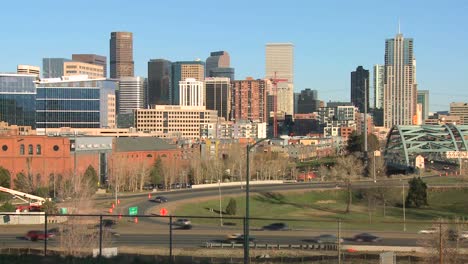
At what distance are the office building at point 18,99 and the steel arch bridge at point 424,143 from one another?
262 feet

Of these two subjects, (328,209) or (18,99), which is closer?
(328,209)

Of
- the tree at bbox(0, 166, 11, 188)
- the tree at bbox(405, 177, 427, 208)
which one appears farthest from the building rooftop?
the tree at bbox(405, 177, 427, 208)

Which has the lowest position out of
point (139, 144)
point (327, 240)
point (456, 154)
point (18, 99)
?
point (327, 240)

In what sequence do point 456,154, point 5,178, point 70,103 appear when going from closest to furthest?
point 5,178 → point 456,154 → point 70,103

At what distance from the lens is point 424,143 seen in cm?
13225

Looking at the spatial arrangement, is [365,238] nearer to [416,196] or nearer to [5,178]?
[416,196]

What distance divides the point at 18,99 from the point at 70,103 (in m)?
11.5

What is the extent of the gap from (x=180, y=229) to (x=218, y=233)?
3.64 m

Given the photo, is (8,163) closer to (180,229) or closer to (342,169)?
(180,229)

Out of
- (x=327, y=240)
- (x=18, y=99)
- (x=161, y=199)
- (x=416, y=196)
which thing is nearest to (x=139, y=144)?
(x=161, y=199)

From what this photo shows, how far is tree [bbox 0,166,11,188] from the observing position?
7369 cm

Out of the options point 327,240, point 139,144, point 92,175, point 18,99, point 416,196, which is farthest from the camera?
point 18,99

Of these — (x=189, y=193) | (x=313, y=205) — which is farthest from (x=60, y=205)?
(x=313, y=205)

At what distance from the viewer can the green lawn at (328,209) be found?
202 ft
